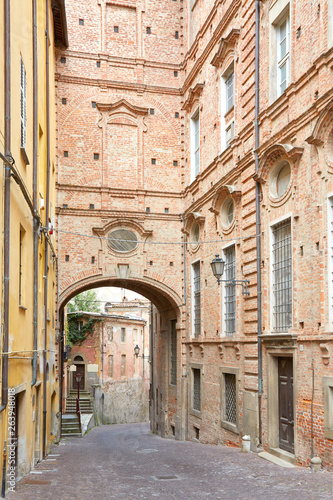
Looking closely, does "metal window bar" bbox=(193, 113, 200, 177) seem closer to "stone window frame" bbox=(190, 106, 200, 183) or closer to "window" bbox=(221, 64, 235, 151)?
"stone window frame" bbox=(190, 106, 200, 183)

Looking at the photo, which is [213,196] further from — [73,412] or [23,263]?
[73,412]

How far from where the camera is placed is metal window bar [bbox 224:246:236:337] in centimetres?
1480

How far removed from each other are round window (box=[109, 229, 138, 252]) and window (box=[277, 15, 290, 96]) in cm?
830

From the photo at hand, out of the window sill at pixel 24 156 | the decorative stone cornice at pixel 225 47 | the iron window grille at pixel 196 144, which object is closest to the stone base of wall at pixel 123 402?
the iron window grille at pixel 196 144

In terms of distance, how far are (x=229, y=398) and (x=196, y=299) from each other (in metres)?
4.30

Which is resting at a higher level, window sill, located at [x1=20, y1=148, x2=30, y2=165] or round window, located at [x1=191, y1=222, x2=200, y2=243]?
window sill, located at [x1=20, y1=148, x2=30, y2=165]

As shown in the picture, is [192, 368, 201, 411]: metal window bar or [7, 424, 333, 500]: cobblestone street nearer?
[7, 424, 333, 500]: cobblestone street

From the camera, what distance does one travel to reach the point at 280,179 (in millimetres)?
12023

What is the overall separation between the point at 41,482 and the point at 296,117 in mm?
8281

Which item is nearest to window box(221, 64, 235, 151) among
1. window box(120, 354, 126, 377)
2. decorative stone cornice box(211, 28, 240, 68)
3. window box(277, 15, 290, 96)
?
decorative stone cornice box(211, 28, 240, 68)

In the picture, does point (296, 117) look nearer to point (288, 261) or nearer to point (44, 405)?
point (288, 261)

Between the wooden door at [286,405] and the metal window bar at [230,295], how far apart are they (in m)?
3.22

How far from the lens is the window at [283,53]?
12.0m

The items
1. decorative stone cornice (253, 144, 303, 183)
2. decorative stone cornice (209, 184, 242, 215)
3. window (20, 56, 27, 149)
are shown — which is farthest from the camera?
decorative stone cornice (209, 184, 242, 215)
